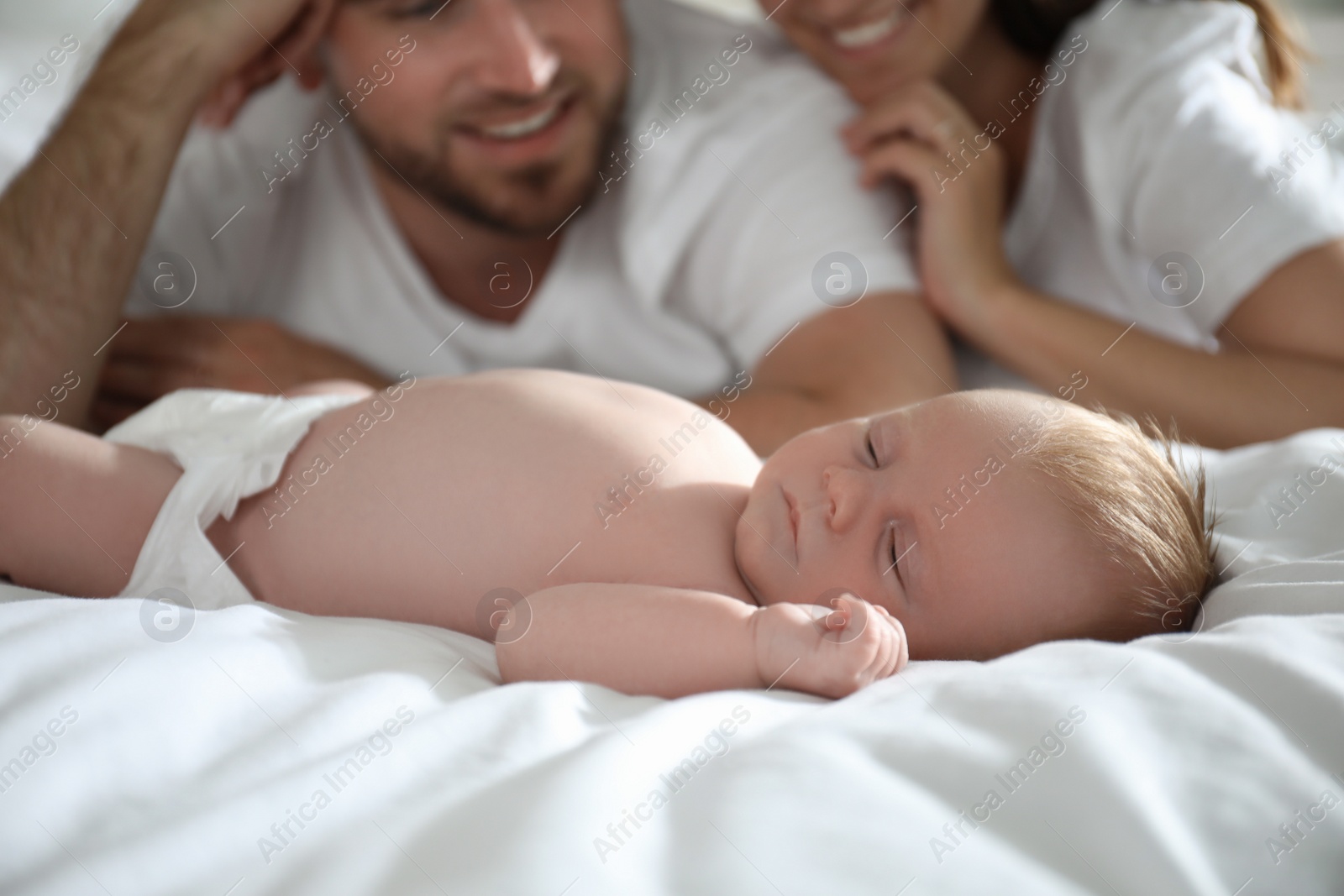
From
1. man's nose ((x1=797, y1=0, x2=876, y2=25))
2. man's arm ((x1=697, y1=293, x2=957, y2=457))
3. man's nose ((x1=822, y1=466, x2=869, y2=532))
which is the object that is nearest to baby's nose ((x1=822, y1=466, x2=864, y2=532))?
man's nose ((x1=822, y1=466, x2=869, y2=532))

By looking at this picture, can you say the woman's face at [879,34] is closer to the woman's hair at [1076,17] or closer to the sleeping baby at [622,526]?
the woman's hair at [1076,17]

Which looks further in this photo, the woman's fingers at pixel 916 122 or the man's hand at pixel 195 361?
the woman's fingers at pixel 916 122

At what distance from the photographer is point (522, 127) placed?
5.20ft

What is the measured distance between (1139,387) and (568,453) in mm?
897

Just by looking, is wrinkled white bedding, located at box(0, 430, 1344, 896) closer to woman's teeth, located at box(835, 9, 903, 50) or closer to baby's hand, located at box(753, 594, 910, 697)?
baby's hand, located at box(753, 594, 910, 697)

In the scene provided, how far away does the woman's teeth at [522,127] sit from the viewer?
5.16ft

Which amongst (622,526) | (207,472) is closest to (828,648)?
(622,526)

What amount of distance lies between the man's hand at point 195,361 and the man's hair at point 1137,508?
3.42ft

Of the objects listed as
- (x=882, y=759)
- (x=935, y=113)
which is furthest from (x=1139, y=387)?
(x=882, y=759)

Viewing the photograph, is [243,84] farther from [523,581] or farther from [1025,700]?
[1025,700]

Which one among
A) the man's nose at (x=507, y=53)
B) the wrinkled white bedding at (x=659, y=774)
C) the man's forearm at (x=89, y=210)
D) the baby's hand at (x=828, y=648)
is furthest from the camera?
the man's nose at (x=507, y=53)

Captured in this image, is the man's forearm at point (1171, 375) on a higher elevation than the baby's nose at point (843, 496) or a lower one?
lower

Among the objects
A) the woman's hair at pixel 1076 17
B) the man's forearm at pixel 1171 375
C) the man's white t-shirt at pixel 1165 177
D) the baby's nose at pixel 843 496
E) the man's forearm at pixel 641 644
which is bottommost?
the man's forearm at pixel 1171 375

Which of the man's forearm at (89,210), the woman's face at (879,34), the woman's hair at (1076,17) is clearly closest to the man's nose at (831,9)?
the woman's face at (879,34)
